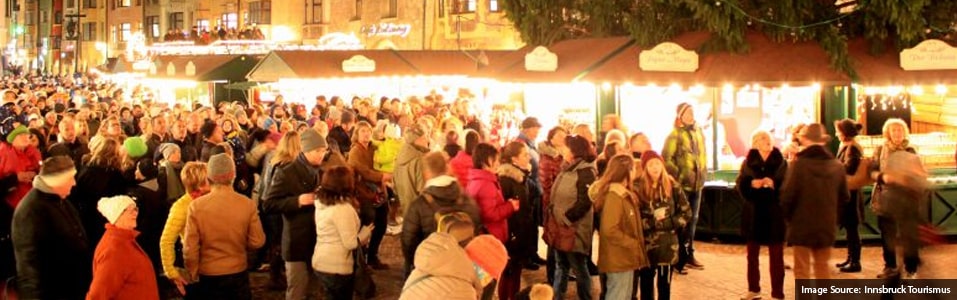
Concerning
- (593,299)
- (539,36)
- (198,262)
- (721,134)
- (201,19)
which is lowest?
(593,299)

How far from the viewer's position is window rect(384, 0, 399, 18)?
1396 inches

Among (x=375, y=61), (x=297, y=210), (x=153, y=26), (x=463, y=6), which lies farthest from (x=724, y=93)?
(x=153, y=26)

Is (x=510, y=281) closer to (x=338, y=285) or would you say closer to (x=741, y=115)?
(x=338, y=285)

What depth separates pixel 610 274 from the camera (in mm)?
8914

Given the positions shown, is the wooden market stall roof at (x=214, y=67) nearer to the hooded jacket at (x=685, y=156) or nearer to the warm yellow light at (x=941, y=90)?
the warm yellow light at (x=941, y=90)

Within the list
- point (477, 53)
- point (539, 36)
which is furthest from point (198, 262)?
point (477, 53)

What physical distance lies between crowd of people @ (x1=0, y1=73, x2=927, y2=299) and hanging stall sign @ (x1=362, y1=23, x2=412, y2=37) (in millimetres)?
21332

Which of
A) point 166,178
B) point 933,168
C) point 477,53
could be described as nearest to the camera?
point 166,178

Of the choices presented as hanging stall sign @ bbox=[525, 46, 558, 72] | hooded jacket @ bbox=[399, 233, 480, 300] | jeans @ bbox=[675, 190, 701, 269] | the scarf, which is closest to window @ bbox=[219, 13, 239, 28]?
hanging stall sign @ bbox=[525, 46, 558, 72]

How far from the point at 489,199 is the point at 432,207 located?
0.80 m

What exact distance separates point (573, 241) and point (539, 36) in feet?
26.2

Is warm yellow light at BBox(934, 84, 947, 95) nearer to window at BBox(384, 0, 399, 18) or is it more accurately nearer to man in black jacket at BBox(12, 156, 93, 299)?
man in black jacket at BBox(12, 156, 93, 299)

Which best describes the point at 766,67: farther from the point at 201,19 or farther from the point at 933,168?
the point at 201,19

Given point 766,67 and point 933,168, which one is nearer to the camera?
point 766,67
